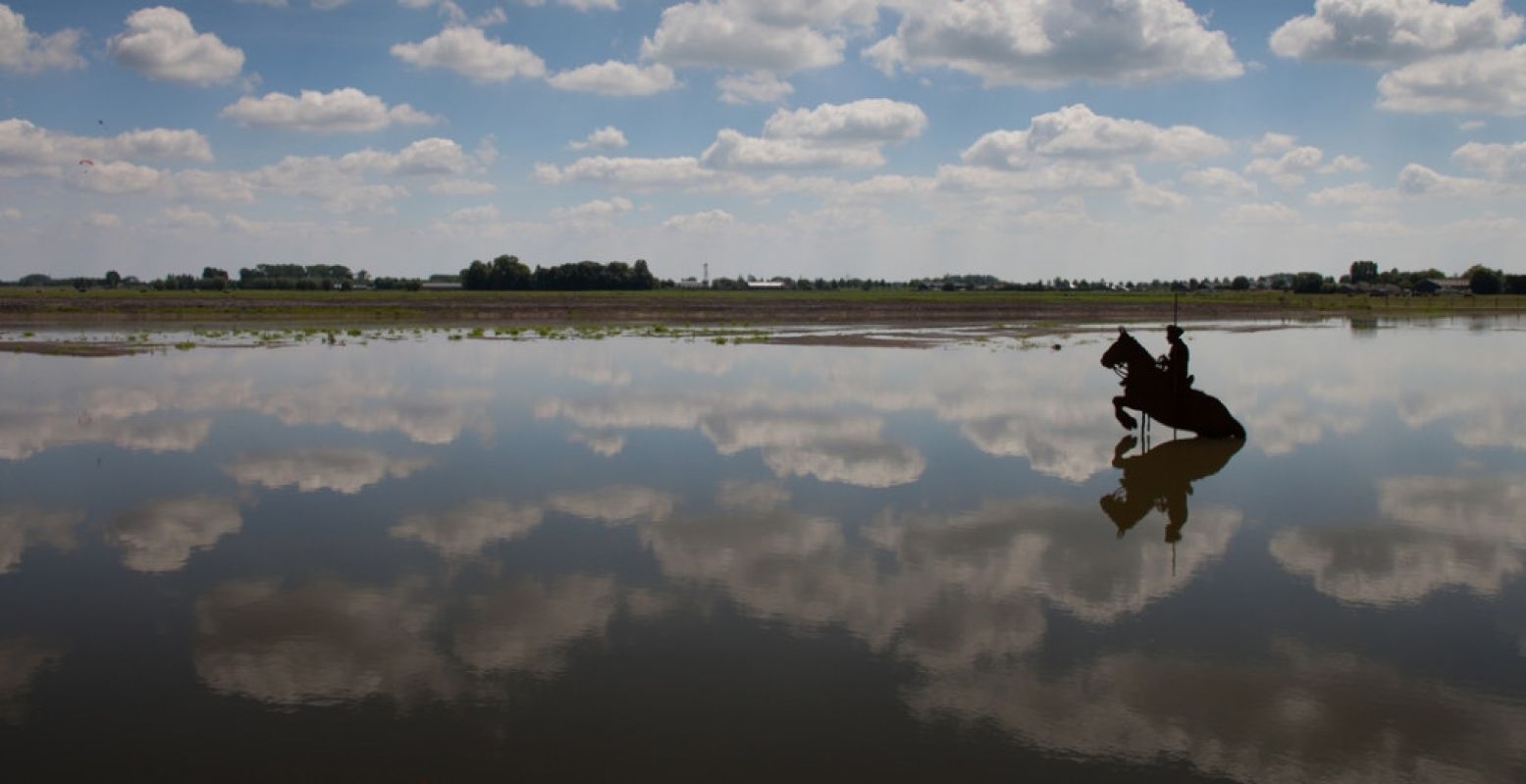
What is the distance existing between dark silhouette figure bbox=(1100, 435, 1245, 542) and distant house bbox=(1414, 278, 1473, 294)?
173m

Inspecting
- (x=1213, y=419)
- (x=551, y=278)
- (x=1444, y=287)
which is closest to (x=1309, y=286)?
(x=1444, y=287)

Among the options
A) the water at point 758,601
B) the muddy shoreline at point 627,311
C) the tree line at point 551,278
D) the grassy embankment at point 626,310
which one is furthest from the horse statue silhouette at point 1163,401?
the tree line at point 551,278

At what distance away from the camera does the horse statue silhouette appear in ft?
74.0

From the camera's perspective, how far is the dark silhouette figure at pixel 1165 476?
51.7 ft

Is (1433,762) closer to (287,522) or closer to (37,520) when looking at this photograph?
(287,522)

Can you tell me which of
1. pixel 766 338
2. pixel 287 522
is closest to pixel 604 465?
pixel 287 522

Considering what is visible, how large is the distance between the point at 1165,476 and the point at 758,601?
34.7 feet

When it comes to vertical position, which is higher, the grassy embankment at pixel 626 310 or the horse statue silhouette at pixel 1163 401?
the grassy embankment at pixel 626 310

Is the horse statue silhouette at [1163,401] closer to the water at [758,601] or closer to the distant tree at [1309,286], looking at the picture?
the water at [758,601]

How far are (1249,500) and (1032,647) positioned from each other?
27.6ft

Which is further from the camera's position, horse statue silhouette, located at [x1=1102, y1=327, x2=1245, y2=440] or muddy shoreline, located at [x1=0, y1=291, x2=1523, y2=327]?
muddy shoreline, located at [x1=0, y1=291, x2=1523, y2=327]

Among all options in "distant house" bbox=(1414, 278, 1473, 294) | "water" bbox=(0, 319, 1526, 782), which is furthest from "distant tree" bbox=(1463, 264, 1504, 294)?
"water" bbox=(0, 319, 1526, 782)

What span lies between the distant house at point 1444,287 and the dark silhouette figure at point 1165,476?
569 feet

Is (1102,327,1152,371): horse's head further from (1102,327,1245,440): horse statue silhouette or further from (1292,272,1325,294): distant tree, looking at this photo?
(1292,272,1325,294): distant tree
